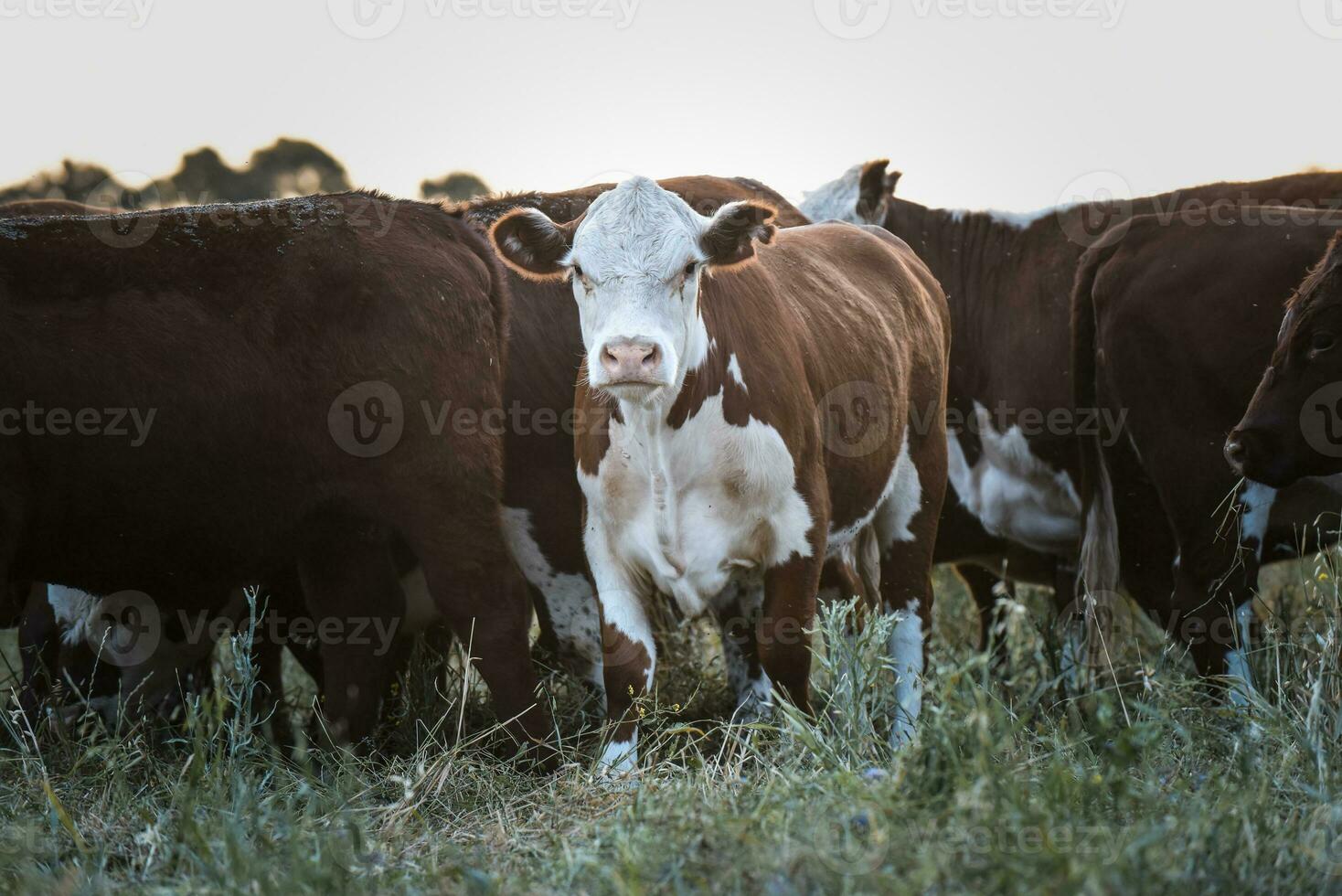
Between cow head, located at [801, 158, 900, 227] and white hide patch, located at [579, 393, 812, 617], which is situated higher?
cow head, located at [801, 158, 900, 227]

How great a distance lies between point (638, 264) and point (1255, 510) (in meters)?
2.78

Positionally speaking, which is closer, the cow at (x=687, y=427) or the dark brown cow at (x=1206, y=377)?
the cow at (x=687, y=427)

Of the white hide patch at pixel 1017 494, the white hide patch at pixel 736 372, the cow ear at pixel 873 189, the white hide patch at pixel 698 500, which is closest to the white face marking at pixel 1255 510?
the white hide patch at pixel 1017 494

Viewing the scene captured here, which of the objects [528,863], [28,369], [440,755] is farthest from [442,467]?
[528,863]

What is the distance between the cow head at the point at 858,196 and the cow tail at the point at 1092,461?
208 cm

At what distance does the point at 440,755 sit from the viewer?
4156mm

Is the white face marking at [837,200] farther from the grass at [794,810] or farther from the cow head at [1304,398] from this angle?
the grass at [794,810]

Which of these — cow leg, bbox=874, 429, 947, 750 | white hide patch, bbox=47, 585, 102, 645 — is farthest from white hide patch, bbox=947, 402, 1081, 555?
white hide patch, bbox=47, 585, 102, 645

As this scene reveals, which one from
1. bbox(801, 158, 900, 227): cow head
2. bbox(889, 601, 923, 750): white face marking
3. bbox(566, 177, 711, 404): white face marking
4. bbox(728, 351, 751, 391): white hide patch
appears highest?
bbox(801, 158, 900, 227): cow head

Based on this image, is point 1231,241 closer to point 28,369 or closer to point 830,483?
point 830,483

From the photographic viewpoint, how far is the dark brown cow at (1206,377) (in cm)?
546

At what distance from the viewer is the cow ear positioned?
828 centimetres

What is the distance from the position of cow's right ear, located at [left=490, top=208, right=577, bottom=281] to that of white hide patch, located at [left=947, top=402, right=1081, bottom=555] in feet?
10.8

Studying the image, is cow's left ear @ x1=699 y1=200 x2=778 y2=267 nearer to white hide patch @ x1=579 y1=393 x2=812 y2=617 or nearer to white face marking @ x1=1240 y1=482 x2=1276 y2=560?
white hide patch @ x1=579 y1=393 x2=812 y2=617
